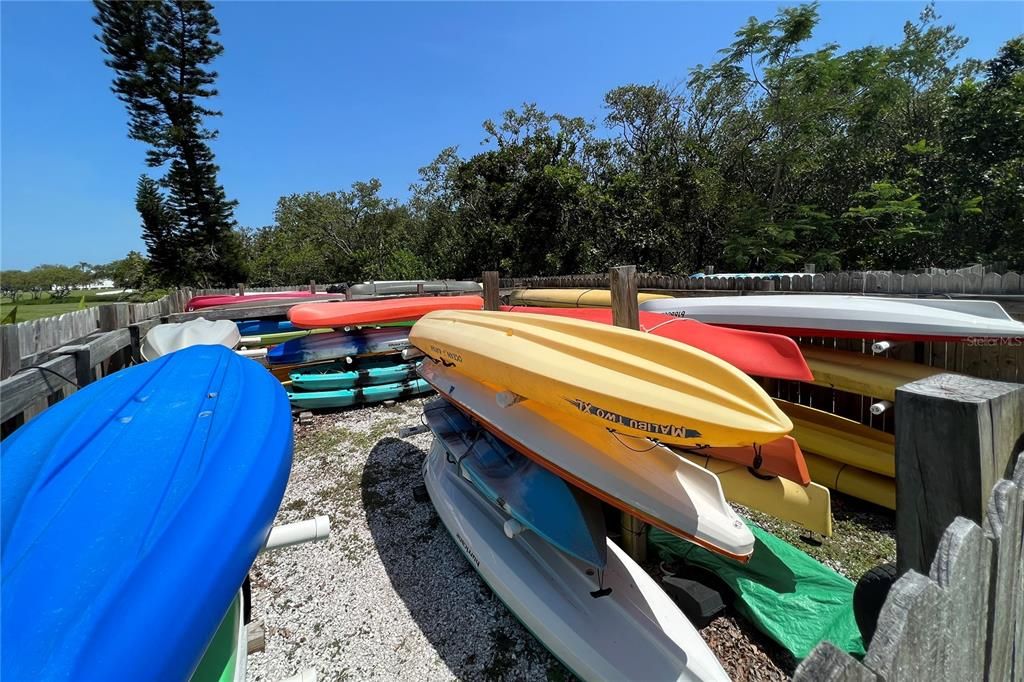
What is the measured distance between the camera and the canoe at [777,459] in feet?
9.20

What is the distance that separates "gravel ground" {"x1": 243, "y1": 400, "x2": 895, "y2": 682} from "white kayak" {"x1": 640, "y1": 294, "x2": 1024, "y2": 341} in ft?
4.90

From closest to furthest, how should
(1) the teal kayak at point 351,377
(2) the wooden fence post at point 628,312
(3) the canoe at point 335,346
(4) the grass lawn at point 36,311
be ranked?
1. (2) the wooden fence post at point 628,312
2. (1) the teal kayak at point 351,377
3. (3) the canoe at point 335,346
4. (4) the grass lawn at point 36,311

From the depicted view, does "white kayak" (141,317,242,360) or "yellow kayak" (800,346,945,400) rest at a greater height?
"white kayak" (141,317,242,360)

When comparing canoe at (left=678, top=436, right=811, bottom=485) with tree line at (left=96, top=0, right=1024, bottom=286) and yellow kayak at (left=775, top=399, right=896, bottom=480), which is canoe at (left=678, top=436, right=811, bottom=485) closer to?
yellow kayak at (left=775, top=399, right=896, bottom=480)

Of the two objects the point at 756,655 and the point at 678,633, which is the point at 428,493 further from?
the point at 756,655

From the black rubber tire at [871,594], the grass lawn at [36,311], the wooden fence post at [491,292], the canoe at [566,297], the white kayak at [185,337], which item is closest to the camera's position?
the black rubber tire at [871,594]

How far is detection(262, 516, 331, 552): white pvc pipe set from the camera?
1974mm

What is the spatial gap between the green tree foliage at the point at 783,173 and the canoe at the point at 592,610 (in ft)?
43.0

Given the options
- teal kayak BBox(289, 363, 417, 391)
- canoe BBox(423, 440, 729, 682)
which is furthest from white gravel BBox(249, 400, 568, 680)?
teal kayak BBox(289, 363, 417, 391)

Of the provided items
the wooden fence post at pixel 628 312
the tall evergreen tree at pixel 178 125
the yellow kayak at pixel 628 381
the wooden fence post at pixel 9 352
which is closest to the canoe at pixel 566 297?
the wooden fence post at pixel 628 312

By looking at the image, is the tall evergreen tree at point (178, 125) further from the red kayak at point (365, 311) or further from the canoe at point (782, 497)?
the canoe at point (782, 497)

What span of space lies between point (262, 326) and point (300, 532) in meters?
7.23

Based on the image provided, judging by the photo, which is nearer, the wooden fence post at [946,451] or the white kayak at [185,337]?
the wooden fence post at [946,451]

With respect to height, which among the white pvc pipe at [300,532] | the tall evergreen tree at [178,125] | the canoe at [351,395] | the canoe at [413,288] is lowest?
the canoe at [351,395]
